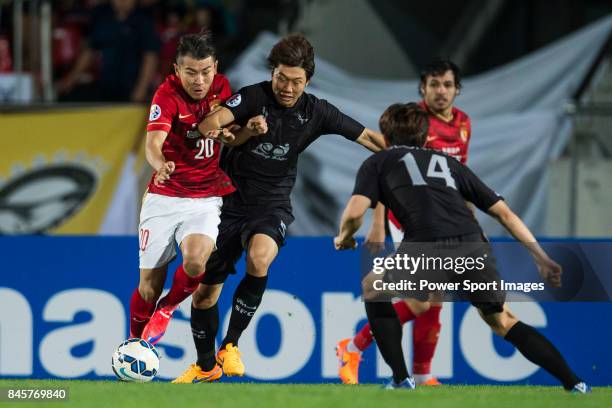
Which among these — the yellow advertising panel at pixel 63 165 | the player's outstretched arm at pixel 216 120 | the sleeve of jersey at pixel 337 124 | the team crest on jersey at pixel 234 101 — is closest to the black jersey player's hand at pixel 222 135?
the player's outstretched arm at pixel 216 120

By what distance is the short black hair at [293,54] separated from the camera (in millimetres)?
7285

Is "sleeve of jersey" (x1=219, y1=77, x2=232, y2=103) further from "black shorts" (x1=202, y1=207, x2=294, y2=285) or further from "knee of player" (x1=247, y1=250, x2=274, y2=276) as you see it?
"knee of player" (x1=247, y1=250, x2=274, y2=276)

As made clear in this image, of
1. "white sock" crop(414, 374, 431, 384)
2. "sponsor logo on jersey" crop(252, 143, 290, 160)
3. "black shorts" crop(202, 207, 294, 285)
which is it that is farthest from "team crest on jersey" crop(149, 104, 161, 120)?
"white sock" crop(414, 374, 431, 384)

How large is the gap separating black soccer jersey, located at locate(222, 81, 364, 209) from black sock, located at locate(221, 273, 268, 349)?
0.44 meters

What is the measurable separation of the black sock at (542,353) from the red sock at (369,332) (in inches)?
57.0

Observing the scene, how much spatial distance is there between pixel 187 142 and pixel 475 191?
1639mm

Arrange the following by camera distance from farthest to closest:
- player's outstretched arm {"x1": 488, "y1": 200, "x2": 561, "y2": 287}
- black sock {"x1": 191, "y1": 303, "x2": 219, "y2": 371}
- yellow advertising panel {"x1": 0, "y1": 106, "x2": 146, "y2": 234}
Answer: yellow advertising panel {"x1": 0, "y1": 106, "x2": 146, "y2": 234} < black sock {"x1": 191, "y1": 303, "x2": 219, "y2": 371} < player's outstretched arm {"x1": 488, "y1": 200, "x2": 561, "y2": 287}

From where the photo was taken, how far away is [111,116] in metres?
10.7

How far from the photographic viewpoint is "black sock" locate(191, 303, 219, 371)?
7773mm

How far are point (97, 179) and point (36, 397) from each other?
4.29m

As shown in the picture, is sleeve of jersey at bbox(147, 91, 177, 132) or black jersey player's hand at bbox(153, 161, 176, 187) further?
sleeve of jersey at bbox(147, 91, 177, 132)

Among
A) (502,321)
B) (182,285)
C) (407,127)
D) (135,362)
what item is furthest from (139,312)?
(502,321)

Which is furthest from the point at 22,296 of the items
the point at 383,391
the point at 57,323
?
the point at 383,391

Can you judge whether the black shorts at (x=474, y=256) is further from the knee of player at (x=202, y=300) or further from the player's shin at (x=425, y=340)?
the player's shin at (x=425, y=340)
